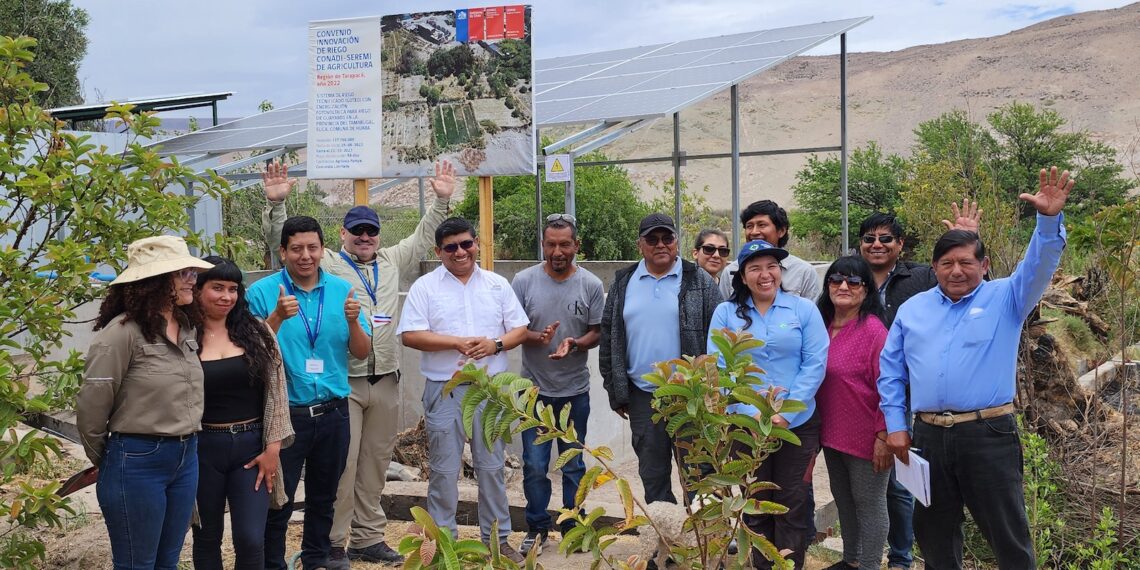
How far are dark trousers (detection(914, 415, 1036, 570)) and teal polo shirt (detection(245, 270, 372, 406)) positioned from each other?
2.57 m

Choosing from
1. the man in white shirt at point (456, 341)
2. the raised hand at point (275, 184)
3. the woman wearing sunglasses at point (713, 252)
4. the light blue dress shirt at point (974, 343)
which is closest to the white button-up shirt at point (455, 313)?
the man in white shirt at point (456, 341)

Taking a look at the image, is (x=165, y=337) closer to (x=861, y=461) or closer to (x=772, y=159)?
(x=861, y=461)

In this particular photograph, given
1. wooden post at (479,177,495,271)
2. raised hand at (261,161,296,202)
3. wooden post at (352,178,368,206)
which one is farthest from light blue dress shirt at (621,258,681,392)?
wooden post at (352,178,368,206)

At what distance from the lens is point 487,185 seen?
790 centimetres

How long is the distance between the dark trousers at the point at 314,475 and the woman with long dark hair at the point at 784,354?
1.77 meters

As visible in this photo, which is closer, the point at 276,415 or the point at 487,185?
the point at 276,415

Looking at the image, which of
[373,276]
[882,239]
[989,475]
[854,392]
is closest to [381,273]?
[373,276]

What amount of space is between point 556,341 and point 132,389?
223cm

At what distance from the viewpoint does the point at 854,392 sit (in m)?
4.30

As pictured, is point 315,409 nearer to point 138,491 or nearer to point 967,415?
point 138,491

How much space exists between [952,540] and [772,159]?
2878 inches

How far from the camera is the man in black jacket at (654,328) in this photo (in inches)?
186

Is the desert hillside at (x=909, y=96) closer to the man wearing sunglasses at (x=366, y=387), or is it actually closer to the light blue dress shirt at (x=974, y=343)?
the man wearing sunglasses at (x=366, y=387)

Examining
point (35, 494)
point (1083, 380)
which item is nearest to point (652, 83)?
point (1083, 380)
